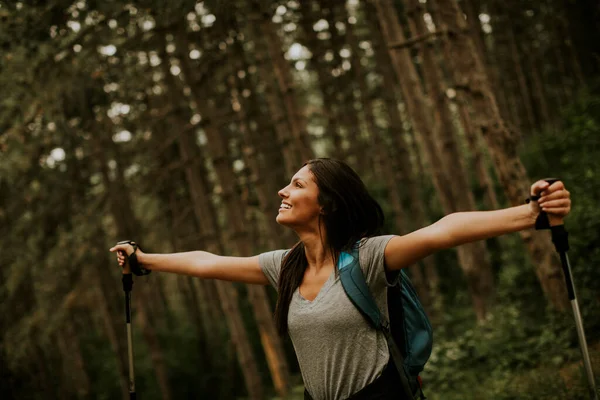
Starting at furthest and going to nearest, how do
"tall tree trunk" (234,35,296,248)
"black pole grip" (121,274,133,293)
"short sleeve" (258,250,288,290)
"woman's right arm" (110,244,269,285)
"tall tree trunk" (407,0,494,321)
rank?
"tall tree trunk" (234,35,296,248) → "tall tree trunk" (407,0,494,321) → "black pole grip" (121,274,133,293) → "woman's right arm" (110,244,269,285) → "short sleeve" (258,250,288,290)

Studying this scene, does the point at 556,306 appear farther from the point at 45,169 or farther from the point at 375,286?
the point at 45,169

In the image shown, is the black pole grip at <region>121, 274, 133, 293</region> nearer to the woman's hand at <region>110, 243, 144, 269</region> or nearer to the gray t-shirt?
the woman's hand at <region>110, 243, 144, 269</region>

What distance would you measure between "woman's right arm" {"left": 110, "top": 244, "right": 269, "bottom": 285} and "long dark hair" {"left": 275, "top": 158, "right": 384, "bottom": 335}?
369mm

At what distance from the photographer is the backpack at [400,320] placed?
2.87m

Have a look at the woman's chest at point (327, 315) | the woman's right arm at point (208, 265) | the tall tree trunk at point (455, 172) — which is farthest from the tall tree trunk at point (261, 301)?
the woman's chest at point (327, 315)

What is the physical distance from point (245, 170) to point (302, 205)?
1379cm

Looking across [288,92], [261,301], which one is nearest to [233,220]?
[261,301]

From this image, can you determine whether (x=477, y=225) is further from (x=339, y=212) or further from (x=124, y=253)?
(x=124, y=253)

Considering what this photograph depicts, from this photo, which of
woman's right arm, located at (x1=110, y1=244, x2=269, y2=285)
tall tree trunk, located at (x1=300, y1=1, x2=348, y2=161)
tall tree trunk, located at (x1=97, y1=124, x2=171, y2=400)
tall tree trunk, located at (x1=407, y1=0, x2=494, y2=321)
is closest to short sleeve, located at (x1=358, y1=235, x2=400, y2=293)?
woman's right arm, located at (x1=110, y1=244, x2=269, y2=285)

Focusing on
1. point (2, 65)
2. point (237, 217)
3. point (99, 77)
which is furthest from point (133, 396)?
point (237, 217)

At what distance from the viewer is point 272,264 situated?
346 cm

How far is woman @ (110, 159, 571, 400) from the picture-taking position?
2625mm

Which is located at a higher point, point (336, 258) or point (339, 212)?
point (339, 212)

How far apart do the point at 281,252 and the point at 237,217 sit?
28.9 feet
